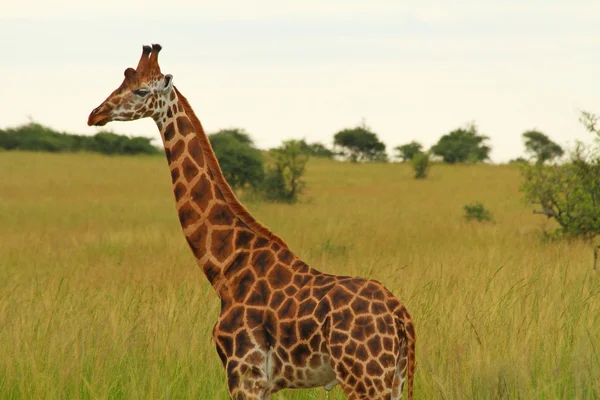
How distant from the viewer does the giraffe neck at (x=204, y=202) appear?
12.8 ft

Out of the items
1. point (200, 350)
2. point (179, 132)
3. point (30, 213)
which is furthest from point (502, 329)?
point (30, 213)

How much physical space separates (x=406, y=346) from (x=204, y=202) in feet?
4.60

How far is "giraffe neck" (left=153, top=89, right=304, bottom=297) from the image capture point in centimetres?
389

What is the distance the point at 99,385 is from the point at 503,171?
102 ft

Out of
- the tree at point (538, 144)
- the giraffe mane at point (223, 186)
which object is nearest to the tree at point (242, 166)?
the giraffe mane at point (223, 186)

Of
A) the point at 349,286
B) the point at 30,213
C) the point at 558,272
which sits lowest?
the point at 30,213

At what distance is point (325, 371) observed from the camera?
3.45 meters

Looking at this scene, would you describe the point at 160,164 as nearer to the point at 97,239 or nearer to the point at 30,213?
the point at 30,213

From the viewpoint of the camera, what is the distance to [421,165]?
31.4 m

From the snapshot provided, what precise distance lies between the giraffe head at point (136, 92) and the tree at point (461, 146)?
4531 centimetres

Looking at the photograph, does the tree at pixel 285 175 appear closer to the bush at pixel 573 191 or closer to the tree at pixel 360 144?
the bush at pixel 573 191

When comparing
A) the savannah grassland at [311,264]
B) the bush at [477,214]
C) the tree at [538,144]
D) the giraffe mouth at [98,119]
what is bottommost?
the savannah grassland at [311,264]

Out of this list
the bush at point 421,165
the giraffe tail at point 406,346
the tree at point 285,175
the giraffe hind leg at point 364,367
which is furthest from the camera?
the bush at point 421,165

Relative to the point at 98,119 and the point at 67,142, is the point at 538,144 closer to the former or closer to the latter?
the point at 67,142
